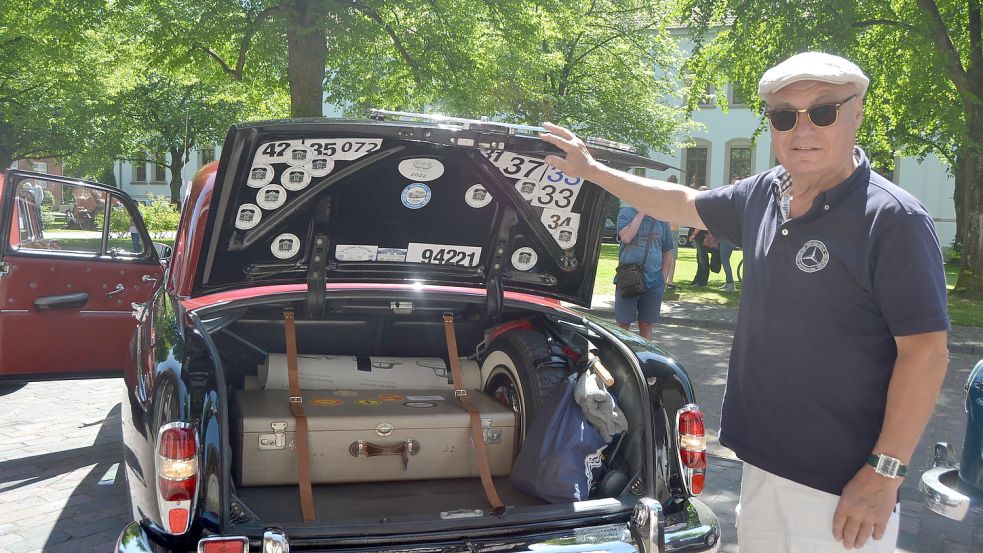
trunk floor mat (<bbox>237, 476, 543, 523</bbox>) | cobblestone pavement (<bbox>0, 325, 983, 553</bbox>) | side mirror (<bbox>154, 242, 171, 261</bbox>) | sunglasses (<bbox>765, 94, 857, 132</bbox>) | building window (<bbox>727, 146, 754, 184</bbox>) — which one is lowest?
cobblestone pavement (<bbox>0, 325, 983, 553</bbox>)

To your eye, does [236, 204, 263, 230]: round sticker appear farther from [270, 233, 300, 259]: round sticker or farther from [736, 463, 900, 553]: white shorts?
[736, 463, 900, 553]: white shorts

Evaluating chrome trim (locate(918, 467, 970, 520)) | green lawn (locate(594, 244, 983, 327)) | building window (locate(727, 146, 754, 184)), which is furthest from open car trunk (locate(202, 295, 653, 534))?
building window (locate(727, 146, 754, 184))

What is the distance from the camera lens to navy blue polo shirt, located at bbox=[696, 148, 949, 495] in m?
1.98

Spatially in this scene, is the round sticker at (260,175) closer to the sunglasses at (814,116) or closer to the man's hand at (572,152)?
the man's hand at (572,152)

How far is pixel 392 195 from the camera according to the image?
12.1ft

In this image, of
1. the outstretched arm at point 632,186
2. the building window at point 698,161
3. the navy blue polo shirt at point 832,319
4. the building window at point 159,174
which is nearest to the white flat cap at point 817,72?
the navy blue polo shirt at point 832,319

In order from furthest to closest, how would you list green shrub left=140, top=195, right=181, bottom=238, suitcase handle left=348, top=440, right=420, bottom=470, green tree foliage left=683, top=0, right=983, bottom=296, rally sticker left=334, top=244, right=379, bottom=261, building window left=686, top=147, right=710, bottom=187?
building window left=686, top=147, right=710, bottom=187 → green shrub left=140, top=195, right=181, bottom=238 → green tree foliage left=683, top=0, right=983, bottom=296 → rally sticker left=334, top=244, right=379, bottom=261 → suitcase handle left=348, top=440, right=420, bottom=470

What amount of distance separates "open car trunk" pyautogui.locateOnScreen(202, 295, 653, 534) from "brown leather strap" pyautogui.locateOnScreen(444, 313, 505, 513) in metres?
0.05

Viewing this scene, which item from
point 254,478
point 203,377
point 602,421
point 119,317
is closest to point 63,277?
point 119,317

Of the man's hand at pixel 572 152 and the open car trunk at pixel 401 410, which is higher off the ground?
the man's hand at pixel 572 152

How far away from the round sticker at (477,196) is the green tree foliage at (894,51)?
11163mm

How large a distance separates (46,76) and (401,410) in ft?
80.7

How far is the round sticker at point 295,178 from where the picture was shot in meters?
3.38

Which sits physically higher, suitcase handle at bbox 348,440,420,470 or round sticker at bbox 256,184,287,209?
round sticker at bbox 256,184,287,209
